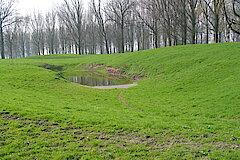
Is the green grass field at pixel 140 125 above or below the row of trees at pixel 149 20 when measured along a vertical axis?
below

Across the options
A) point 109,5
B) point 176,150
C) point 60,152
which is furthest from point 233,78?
point 109,5

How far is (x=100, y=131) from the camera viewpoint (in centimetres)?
794

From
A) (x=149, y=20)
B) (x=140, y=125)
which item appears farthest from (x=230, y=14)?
(x=140, y=125)

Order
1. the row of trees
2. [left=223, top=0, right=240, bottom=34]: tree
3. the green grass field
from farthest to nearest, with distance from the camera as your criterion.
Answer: the row of trees, [left=223, top=0, right=240, bottom=34]: tree, the green grass field

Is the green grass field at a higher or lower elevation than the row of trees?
lower

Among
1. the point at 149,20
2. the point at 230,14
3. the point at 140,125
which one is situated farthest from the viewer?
the point at 149,20

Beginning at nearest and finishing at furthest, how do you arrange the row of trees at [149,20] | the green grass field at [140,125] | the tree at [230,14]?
the green grass field at [140,125] < the tree at [230,14] < the row of trees at [149,20]

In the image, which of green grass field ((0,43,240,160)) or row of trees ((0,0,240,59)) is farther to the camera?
row of trees ((0,0,240,59))

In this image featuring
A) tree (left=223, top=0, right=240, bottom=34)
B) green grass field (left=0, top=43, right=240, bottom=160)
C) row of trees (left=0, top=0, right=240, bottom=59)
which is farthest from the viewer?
row of trees (left=0, top=0, right=240, bottom=59)

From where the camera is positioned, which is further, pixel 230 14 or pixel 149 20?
pixel 149 20

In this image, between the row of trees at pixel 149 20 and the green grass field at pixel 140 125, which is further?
the row of trees at pixel 149 20

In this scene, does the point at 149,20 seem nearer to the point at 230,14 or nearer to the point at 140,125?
the point at 230,14

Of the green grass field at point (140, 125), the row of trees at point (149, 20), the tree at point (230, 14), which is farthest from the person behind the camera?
the row of trees at point (149, 20)

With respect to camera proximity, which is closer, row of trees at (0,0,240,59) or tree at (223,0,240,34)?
tree at (223,0,240,34)
